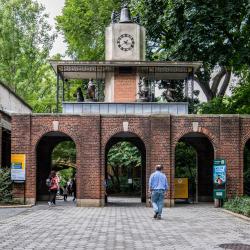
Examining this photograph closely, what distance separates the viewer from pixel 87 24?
40906mm

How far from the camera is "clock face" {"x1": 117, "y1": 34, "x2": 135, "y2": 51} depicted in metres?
28.8

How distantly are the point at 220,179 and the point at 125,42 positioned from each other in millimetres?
8131

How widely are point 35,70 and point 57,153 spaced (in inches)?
291

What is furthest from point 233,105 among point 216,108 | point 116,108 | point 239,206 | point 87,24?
point 239,206

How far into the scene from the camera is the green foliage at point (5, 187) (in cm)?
2515

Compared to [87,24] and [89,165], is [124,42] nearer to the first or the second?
[89,165]

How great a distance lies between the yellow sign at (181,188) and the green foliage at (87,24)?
48.1 feet

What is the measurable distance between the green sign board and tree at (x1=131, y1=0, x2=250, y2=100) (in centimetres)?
921

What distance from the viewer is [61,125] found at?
26.0m

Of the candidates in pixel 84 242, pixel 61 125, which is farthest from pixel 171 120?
pixel 84 242

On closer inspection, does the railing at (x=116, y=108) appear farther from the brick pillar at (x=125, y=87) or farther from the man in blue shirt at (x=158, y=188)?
the man in blue shirt at (x=158, y=188)

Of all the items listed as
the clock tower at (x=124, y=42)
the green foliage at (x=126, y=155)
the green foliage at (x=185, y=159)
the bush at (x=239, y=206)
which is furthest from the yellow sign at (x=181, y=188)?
the green foliage at (x=126, y=155)

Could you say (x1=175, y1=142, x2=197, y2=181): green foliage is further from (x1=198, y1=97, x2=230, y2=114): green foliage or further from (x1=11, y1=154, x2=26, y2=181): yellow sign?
(x1=11, y1=154, x2=26, y2=181): yellow sign

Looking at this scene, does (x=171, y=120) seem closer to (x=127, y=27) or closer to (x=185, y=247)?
(x=127, y=27)
